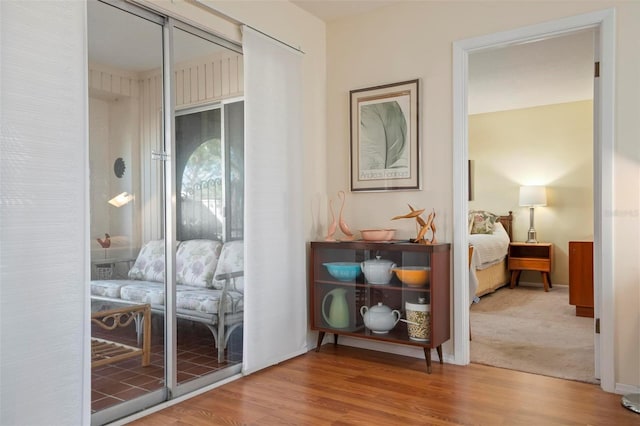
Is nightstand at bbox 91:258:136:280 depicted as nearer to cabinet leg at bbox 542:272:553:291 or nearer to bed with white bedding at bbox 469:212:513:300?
bed with white bedding at bbox 469:212:513:300

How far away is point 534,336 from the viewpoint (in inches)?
169

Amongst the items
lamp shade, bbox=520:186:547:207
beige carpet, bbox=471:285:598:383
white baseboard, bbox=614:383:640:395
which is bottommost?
beige carpet, bbox=471:285:598:383

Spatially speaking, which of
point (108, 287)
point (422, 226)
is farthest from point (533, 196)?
point (108, 287)

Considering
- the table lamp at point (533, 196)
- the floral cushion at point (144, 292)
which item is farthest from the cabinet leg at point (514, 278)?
the floral cushion at point (144, 292)

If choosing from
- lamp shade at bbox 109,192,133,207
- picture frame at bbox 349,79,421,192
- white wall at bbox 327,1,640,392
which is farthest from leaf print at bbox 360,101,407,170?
lamp shade at bbox 109,192,133,207

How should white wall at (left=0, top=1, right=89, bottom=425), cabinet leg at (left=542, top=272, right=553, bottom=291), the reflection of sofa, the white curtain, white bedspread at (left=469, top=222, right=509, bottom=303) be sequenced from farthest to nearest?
cabinet leg at (left=542, top=272, right=553, bottom=291) < white bedspread at (left=469, top=222, right=509, bottom=303) < the white curtain < the reflection of sofa < white wall at (left=0, top=1, right=89, bottom=425)

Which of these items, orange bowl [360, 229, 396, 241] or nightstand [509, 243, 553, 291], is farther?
nightstand [509, 243, 553, 291]

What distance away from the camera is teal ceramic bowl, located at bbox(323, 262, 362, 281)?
3.66 metres

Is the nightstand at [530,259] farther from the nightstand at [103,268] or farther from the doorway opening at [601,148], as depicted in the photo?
the nightstand at [103,268]

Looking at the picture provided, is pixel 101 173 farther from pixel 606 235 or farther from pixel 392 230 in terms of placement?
pixel 606 235

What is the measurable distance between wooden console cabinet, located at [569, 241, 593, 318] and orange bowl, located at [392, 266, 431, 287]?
273 cm

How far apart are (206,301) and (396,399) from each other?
1.27m

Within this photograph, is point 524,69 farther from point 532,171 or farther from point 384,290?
point 384,290

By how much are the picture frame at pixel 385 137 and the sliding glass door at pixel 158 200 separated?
1082 mm
